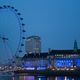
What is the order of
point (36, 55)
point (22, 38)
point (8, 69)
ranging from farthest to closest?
point (36, 55)
point (8, 69)
point (22, 38)

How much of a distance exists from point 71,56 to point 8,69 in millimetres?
11096

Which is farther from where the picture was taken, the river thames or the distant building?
the distant building

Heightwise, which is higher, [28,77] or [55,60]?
[55,60]

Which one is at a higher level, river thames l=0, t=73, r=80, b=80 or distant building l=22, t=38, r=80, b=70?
distant building l=22, t=38, r=80, b=70

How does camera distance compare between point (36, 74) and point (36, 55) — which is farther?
point (36, 55)

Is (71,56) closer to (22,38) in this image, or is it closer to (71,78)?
(71,78)

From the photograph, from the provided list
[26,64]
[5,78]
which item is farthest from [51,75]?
[26,64]

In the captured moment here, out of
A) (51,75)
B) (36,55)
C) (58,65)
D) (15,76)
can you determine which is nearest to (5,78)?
(15,76)

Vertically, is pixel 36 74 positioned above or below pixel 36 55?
below

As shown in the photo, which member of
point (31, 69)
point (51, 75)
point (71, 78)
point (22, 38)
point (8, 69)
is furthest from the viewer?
point (31, 69)

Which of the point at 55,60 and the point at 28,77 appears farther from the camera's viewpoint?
the point at 55,60

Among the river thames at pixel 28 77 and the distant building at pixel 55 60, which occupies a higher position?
the distant building at pixel 55 60

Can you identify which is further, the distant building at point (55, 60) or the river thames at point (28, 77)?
the distant building at point (55, 60)

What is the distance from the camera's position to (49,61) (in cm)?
5875
